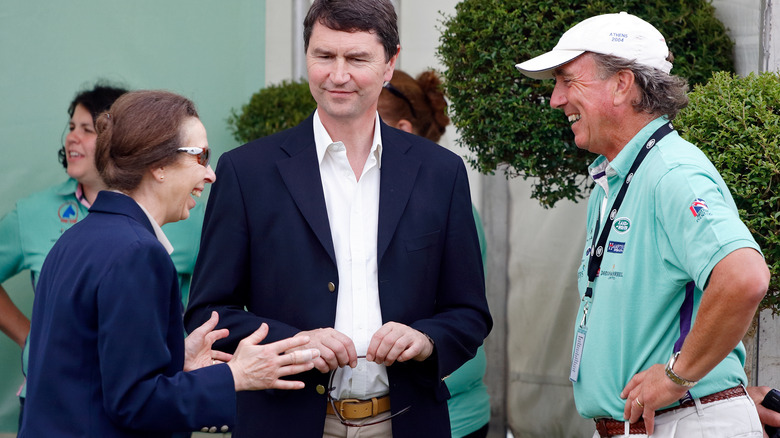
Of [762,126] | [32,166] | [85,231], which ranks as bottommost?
[32,166]

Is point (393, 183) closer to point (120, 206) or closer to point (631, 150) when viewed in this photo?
point (631, 150)

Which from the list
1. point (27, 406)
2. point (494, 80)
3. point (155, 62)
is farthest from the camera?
point (155, 62)

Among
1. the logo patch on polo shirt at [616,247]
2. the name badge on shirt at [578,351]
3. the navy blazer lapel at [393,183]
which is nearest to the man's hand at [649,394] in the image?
the name badge on shirt at [578,351]

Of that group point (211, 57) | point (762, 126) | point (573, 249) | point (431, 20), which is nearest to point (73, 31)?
point (211, 57)

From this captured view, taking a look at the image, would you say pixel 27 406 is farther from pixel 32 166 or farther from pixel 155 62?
pixel 155 62

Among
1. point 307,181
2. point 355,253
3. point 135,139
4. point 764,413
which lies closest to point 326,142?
point 307,181

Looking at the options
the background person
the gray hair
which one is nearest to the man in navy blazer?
the gray hair

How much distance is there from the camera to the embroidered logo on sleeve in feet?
7.06

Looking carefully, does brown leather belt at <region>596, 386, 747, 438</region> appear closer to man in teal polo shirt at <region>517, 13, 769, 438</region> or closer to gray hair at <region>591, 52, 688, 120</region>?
man in teal polo shirt at <region>517, 13, 769, 438</region>

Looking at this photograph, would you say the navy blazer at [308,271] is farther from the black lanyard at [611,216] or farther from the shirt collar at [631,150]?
the shirt collar at [631,150]

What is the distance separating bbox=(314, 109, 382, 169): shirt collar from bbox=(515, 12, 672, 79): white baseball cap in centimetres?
57

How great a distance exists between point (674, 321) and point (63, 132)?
3.75 meters

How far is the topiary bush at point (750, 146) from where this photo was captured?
270 cm

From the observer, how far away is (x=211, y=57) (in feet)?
18.5
